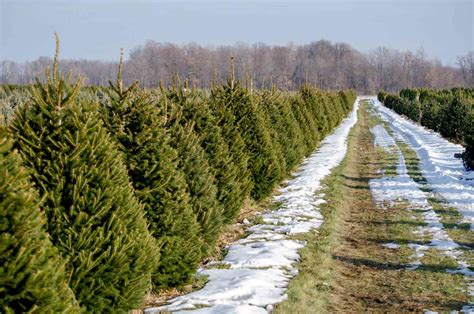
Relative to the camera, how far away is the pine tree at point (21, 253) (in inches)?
126

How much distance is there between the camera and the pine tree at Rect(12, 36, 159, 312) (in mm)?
4277

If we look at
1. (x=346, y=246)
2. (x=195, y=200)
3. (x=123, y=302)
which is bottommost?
(x=346, y=246)

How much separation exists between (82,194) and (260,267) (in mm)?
3525

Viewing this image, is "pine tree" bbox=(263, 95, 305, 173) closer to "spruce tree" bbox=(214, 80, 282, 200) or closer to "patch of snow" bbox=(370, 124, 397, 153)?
"spruce tree" bbox=(214, 80, 282, 200)

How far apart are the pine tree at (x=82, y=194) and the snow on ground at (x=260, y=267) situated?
1198mm

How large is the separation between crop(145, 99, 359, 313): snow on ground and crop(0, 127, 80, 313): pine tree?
7.58ft

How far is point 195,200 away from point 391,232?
14.5ft

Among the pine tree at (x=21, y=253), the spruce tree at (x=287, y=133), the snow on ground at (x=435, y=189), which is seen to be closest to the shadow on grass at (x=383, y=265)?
the snow on ground at (x=435, y=189)

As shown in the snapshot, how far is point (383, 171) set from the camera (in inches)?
647

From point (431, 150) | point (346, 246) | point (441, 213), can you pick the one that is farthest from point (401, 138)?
point (346, 246)

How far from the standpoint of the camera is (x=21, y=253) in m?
3.19

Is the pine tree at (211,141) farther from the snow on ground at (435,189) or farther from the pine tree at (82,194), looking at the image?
the pine tree at (82,194)

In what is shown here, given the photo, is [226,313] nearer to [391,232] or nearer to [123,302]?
[123,302]

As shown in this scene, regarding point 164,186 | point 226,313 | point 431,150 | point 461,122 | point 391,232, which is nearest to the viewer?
point 226,313
